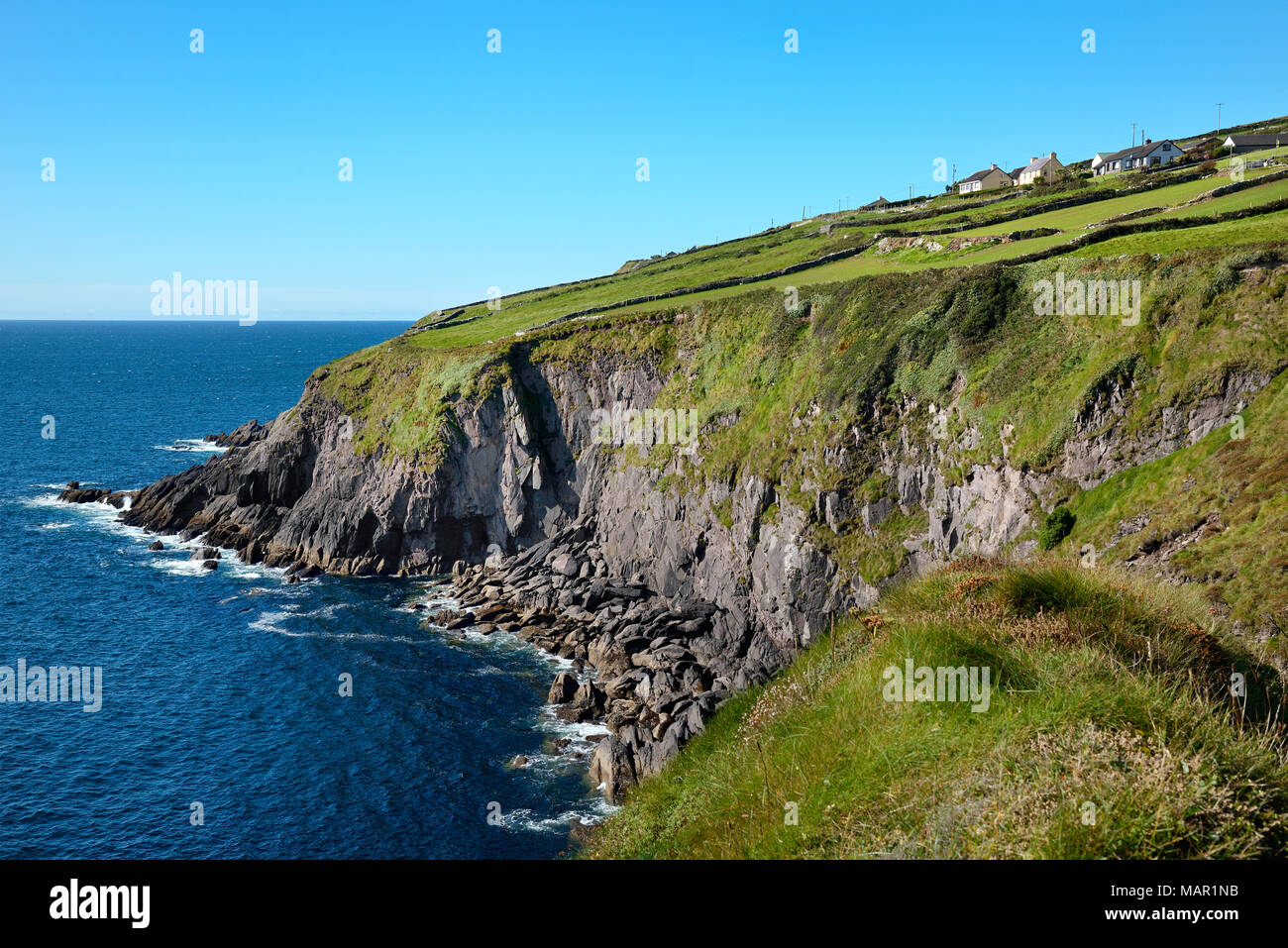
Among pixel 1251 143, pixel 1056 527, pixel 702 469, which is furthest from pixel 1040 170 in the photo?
pixel 1056 527

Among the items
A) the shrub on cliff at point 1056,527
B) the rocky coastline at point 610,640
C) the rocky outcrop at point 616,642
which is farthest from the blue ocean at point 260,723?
the shrub on cliff at point 1056,527

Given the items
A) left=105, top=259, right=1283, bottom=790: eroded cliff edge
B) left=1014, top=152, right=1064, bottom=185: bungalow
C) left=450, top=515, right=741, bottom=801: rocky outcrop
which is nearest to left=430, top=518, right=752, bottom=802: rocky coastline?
left=450, top=515, right=741, bottom=801: rocky outcrop

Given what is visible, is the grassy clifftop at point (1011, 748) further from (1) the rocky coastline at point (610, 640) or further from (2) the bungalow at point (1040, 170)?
(2) the bungalow at point (1040, 170)

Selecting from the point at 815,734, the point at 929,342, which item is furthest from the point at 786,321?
the point at 815,734

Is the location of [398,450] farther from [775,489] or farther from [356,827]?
[356,827]

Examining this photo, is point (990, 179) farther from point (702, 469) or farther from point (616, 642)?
point (616, 642)

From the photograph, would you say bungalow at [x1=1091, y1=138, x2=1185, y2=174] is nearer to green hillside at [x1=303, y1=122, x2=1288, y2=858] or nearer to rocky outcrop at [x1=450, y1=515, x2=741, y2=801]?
green hillside at [x1=303, y1=122, x2=1288, y2=858]
